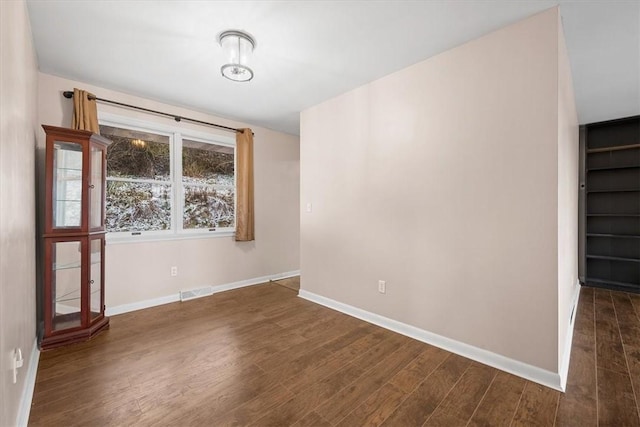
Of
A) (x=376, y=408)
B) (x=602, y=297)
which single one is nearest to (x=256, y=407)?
(x=376, y=408)

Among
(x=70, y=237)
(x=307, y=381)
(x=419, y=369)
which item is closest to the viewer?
(x=307, y=381)

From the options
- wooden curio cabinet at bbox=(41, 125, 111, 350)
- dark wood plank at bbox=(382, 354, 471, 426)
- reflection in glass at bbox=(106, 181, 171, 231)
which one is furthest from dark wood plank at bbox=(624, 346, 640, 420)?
reflection in glass at bbox=(106, 181, 171, 231)

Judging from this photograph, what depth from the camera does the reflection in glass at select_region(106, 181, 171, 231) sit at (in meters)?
3.12

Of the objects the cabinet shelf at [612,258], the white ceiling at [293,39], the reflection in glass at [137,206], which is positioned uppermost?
the white ceiling at [293,39]

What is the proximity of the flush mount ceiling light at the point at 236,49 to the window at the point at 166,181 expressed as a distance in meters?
1.72

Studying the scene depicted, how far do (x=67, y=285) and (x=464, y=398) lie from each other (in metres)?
3.28

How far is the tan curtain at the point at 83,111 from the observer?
267 cm

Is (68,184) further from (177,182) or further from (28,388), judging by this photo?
(28,388)

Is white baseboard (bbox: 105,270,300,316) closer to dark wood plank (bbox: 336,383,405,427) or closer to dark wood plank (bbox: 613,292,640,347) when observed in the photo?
dark wood plank (bbox: 336,383,405,427)

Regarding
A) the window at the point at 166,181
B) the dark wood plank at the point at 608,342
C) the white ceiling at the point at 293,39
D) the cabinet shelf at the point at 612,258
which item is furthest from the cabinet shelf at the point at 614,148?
the window at the point at 166,181

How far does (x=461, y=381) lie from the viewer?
185 centimetres

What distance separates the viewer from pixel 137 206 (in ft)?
10.8

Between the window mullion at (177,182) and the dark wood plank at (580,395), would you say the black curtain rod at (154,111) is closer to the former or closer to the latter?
the window mullion at (177,182)

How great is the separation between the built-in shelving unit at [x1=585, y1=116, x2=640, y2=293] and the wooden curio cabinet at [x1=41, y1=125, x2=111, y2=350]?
643cm
